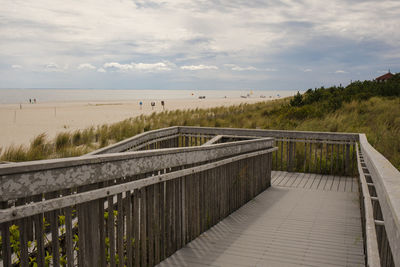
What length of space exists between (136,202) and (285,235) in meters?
2.74

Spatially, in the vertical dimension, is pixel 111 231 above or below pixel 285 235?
above

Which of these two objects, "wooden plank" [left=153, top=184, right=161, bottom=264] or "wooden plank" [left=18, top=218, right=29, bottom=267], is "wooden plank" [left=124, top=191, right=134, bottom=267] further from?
"wooden plank" [left=18, top=218, right=29, bottom=267]

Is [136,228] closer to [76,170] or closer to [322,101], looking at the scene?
[76,170]

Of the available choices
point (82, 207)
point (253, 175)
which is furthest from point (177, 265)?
point (253, 175)

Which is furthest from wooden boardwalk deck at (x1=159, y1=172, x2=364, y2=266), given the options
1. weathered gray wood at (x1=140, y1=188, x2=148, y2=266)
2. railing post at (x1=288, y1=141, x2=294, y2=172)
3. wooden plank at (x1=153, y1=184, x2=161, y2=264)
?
railing post at (x1=288, y1=141, x2=294, y2=172)

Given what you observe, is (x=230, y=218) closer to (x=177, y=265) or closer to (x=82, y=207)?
(x=177, y=265)

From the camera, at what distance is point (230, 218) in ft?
21.0

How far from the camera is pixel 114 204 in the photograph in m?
4.15

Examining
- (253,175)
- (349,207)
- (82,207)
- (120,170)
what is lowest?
(349,207)

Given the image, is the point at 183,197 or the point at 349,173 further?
the point at 349,173

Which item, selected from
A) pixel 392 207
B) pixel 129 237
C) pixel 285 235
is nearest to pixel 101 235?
pixel 129 237

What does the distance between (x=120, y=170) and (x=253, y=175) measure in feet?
15.7

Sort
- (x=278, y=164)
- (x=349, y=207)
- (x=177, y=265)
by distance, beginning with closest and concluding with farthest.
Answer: (x=177, y=265) < (x=349, y=207) < (x=278, y=164)

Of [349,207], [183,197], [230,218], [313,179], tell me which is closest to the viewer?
[183,197]
